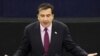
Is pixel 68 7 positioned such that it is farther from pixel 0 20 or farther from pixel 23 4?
pixel 0 20

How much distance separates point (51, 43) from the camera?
4.55 meters

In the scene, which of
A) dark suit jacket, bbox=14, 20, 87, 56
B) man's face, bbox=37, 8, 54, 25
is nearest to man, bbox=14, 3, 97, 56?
dark suit jacket, bbox=14, 20, 87, 56

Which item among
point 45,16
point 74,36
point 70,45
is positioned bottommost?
point 74,36

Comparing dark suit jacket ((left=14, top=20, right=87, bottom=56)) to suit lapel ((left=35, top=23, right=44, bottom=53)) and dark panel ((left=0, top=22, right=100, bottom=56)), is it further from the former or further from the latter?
dark panel ((left=0, top=22, right=100, bottom=56))

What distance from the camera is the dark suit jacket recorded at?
454cm

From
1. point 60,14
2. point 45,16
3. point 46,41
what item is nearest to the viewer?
point 45,16

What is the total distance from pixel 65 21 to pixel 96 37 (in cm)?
62

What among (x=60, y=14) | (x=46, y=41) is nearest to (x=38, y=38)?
(x=46, y=41)

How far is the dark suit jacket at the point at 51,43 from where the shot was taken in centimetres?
454

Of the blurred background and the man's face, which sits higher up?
the man's face

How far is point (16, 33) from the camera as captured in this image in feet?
21.2

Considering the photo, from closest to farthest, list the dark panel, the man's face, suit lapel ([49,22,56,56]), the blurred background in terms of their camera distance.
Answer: the man's face
suit lapel ([49,22,56,56])
the blurred background
the dark panel

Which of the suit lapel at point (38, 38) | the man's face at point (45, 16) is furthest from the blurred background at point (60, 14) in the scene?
the man's face at point (45, 16)

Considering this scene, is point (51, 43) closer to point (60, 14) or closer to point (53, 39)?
point (53, 39)
